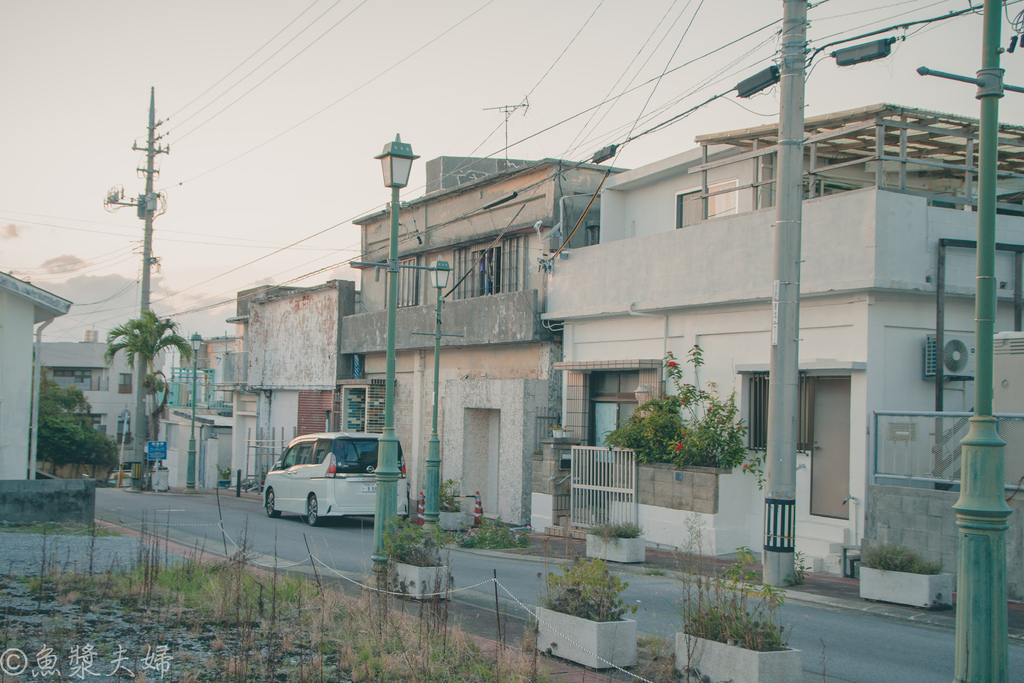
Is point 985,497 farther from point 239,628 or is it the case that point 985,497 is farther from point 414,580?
point 239,628

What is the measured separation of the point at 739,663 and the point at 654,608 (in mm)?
4137

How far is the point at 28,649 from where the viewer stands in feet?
24.6

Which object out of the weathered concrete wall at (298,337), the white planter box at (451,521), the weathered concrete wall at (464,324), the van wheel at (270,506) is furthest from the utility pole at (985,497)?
the weathered concrete wall at (298,337)

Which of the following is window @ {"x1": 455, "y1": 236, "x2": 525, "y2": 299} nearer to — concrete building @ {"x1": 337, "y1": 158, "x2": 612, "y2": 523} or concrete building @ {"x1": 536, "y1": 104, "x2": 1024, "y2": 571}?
concrete building @ {"x1": 337, "y1": 158, "x2": 612, "y2": 523}

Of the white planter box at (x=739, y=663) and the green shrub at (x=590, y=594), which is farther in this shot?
the green shrub at (x=590, y=594)

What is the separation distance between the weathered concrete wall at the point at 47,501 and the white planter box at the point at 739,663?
1445 centimetres

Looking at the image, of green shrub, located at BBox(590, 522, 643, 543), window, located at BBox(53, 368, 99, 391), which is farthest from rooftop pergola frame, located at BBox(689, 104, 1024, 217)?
window, located at BBox(53, 368, 99, 391)

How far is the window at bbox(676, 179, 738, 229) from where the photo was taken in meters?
17.5

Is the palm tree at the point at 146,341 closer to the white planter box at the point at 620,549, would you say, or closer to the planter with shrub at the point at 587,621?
the white planter box at the point at 620,549

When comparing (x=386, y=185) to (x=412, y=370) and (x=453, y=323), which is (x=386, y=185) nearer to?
(x=453, y=323)

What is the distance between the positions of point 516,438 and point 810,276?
832cm

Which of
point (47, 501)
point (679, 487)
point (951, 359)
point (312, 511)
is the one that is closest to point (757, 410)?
point (679, 487)

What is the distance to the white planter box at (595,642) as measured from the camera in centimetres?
739

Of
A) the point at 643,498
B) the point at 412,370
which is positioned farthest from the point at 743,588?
the point at 412,370
